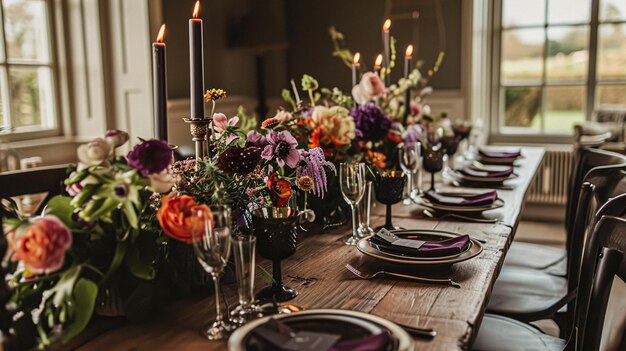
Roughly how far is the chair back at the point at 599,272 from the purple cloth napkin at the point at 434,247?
10.1 inches

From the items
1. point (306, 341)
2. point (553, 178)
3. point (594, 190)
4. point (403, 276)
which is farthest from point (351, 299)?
point (553, 178)

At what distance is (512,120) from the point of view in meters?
5.24

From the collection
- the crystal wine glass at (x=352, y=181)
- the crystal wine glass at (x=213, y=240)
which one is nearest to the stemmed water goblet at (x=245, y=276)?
the crystal wine glass at (x=213, y=240)

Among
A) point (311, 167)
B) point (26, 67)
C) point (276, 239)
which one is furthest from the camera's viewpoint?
point (26, 67)

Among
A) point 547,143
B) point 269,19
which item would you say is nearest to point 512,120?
point 547,143

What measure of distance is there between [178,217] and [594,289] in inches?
31.7

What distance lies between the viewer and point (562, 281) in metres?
2.08

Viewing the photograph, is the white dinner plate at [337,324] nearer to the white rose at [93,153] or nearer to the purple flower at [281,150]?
the white rose at [93,153]

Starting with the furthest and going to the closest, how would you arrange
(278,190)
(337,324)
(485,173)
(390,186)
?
1. (485,173)
2. (390,186)
3. (278,190)
4. (337,324)

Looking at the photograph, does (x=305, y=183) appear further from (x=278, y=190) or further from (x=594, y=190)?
(x=594, y=190)

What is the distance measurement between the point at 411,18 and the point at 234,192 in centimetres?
408

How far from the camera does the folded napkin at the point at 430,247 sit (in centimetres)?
129

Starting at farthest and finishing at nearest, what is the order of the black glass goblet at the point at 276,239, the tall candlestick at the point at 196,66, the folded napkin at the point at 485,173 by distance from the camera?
the folded napkin at the point at 485,173
the tall candlestick at the point at 196,66
the black glass goblet at the point at 276,239

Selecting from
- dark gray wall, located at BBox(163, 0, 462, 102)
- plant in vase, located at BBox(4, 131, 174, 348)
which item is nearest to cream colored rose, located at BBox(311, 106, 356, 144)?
plant in vase, located at BBox(4, 131, 174, 348)
